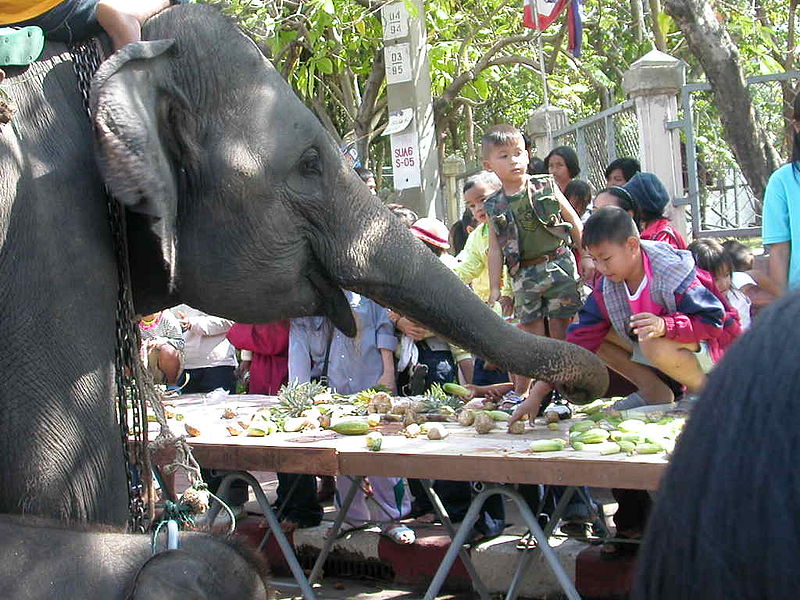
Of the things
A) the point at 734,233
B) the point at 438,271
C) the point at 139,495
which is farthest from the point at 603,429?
the point at 734,233

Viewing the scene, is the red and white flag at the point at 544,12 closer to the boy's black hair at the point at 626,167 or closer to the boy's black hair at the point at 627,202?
the boy's black hair at the point at 626,167

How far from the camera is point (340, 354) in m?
6.84

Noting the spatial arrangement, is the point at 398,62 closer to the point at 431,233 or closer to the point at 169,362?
the point at 169,362

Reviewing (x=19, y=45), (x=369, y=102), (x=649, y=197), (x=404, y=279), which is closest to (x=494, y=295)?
(x=649, y=197)

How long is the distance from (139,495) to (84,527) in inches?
20.6

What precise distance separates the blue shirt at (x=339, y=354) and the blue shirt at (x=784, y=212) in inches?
93.7

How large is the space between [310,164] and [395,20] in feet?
31.2

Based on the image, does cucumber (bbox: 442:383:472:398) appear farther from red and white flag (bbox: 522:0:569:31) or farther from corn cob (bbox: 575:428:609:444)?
red and white flag (bbox: 522:0:569:31)

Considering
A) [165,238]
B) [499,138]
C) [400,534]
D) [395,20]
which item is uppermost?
[395,20]

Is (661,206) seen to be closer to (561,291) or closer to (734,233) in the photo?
(561,291)

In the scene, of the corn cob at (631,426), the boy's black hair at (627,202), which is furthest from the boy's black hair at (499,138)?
the corn cob at (631,426)

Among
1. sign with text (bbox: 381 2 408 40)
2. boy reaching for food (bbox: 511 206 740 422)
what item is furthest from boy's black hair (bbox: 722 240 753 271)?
sign with text (bbox: 381 2 408 40)

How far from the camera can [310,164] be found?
9.46ft

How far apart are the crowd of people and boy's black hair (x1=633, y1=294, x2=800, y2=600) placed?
2967 millimetres
